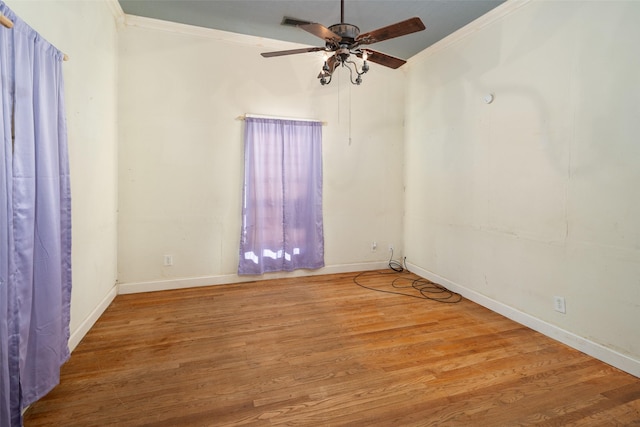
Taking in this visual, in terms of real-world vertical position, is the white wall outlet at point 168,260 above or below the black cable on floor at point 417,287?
above

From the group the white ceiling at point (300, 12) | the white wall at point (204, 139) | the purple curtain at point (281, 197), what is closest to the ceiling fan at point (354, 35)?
the white ceiling at point (300, 12)

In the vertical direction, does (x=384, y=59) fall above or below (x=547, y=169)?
above

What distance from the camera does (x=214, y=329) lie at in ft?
8.57

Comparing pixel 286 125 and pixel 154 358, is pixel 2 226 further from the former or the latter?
pixel 286 125

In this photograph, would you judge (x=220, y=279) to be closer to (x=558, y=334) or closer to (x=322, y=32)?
(x=322, y=32)

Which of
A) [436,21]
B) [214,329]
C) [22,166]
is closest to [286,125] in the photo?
[436,21]

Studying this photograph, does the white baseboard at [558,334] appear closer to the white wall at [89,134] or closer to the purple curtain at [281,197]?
the purple curtain at [281,197]

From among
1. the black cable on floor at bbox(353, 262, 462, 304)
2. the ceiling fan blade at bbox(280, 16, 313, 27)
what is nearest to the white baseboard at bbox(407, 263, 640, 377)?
the black cable on floor at bbox(353, 262, 462, 304)

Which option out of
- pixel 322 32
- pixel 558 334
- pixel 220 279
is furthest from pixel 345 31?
pixel 220 279

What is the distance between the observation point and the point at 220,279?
12.3ft

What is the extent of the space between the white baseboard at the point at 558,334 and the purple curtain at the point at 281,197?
1904mm

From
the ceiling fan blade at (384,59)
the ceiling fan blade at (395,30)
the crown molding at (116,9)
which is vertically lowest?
the ceiling fan blade at (395,30)

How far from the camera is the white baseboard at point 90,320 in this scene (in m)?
2.23

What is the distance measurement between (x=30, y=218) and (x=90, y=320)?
1.48 meters
